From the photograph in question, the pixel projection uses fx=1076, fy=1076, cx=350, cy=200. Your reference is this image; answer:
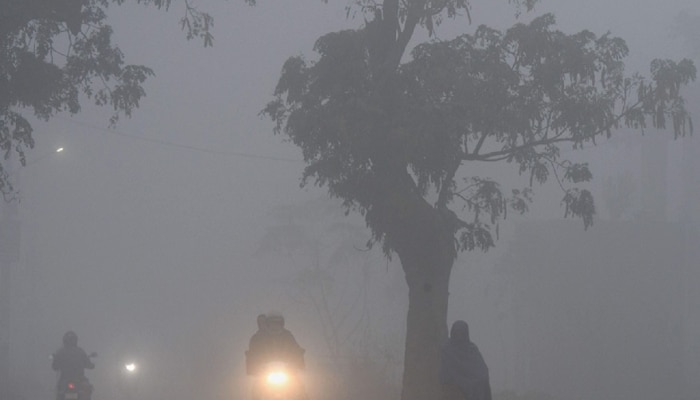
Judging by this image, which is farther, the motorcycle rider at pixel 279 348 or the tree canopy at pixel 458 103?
the tree canopy at pixel 458 103

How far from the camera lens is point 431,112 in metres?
17.4

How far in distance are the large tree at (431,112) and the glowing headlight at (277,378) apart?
563cm

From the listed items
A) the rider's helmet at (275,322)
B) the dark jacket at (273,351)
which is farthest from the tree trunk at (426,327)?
the dark jacket at (273,351)

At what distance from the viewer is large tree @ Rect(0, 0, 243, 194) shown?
58.2 feet

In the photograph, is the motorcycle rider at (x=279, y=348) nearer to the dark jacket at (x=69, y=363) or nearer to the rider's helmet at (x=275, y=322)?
the rider's helmet at (x=275, y=322)

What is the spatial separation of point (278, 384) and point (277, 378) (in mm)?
84

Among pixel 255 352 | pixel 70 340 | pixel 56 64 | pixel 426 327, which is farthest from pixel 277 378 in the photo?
pixel 56 64

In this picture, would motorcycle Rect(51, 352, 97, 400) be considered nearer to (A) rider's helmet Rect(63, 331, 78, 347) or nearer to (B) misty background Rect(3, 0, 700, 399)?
(A) rider's helmet Rect(63, 331, 78, 347)

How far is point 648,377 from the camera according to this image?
3738 centimetres

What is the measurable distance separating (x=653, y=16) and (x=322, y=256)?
60679 mm

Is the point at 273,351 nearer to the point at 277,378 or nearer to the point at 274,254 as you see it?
the point at 277,378

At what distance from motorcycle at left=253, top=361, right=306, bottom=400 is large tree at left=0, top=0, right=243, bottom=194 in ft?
24.4

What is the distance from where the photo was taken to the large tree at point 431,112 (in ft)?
58.3

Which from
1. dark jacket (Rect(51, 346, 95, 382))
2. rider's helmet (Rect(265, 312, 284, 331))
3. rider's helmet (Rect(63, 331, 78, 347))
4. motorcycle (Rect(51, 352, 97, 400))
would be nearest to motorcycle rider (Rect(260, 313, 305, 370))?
rider's helmet (Rect(265, 312, 284, 331))
